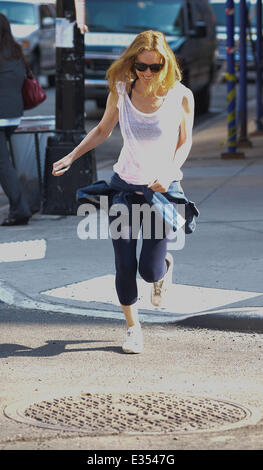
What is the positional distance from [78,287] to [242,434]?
3027 mm

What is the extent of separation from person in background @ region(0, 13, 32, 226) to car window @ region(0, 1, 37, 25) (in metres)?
17.2

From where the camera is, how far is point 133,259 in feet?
19.5

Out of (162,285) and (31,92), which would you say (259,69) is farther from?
(162,285)

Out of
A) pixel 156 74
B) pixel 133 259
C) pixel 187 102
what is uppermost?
pixel 156 74

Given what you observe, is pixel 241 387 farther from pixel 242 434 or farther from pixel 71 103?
pixel 71 103

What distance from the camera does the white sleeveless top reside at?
5.78 m

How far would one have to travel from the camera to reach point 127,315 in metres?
6.14

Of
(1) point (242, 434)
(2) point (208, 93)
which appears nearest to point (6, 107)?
(1) point (242, 434)

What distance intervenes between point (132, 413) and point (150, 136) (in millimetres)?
1562

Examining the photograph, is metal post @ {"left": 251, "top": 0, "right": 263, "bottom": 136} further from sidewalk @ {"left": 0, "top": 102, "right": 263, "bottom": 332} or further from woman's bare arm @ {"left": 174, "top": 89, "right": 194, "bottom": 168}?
woman's bare arm @ {"left": 174, "top": 89, "right": 194, "bottom": 168}

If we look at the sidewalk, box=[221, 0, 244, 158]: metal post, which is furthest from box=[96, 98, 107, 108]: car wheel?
the sidewalk

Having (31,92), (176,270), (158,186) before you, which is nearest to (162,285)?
(158,186)

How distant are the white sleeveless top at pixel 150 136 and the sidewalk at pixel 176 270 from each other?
128 centimetres

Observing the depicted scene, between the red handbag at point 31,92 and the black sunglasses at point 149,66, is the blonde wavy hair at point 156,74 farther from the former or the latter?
the red handbag at point 31,92
